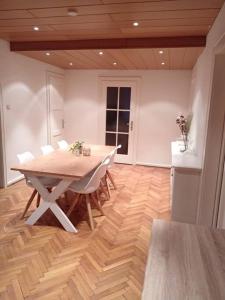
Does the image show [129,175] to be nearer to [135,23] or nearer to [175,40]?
[175,40]

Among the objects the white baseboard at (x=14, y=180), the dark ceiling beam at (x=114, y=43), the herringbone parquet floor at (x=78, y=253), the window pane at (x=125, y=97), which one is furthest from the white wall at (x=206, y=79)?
the white baseboard at (x=14, y=180)

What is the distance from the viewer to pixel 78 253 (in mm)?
2369

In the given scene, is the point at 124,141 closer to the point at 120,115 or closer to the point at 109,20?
the point at 120,115

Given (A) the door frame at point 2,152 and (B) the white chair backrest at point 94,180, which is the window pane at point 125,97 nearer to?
(A) the door frame at point 2,152

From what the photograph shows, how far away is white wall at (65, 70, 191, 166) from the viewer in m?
5.35

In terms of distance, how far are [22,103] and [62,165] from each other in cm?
202

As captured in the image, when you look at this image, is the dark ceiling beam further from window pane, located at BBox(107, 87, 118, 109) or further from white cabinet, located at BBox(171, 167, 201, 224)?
window pane, located at BBox(107, 87, 118, 109)

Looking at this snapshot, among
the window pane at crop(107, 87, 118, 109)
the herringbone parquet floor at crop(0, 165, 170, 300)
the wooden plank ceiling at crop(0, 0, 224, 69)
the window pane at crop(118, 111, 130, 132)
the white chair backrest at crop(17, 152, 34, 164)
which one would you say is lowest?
the herringbone parquet floor at crop(0, 165, 170, 300)

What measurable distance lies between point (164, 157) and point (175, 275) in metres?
Result: 4.88

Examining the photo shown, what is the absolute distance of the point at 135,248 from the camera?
247 cm

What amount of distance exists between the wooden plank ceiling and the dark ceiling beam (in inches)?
2.9

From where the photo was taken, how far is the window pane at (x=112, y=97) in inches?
223

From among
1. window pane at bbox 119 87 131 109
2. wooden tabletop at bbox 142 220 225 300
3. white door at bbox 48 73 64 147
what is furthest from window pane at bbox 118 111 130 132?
wooden tabletop at bbox 142 220 225 300

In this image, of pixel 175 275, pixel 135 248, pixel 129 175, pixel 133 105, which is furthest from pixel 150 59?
pixel 175 275
